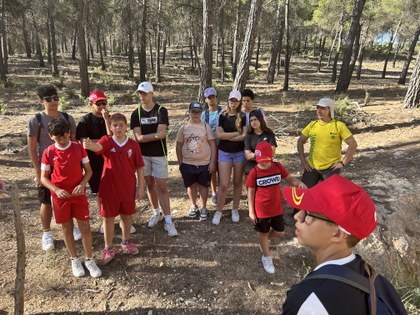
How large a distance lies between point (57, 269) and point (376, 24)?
30.8 metres

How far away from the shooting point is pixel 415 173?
6.30 meters

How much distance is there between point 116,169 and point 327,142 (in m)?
2.67

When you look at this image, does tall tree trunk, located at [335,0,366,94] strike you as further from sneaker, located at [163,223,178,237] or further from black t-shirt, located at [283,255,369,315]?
black t-shirt, located at [283,255,369,315]

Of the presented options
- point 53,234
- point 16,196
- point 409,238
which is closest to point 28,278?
point 53,234

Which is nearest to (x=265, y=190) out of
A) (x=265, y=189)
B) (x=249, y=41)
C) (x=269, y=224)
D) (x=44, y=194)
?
(x=265, y=189)

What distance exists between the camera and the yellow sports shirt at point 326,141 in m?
4.17

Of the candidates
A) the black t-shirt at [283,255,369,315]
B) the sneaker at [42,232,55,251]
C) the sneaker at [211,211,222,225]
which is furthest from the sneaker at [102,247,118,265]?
the black t-shirt at [283,255,369,315]

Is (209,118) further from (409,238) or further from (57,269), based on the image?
(409,238)

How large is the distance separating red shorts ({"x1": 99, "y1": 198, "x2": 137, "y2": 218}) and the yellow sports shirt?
2.49 metres

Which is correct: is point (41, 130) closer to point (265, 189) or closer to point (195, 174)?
point (195, 174)

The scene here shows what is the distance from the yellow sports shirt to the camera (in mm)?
4168

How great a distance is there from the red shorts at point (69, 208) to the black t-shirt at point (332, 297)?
2672 millimetres

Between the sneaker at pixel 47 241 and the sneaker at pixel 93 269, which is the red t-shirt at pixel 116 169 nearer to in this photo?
the sneaker at pixel 93 269

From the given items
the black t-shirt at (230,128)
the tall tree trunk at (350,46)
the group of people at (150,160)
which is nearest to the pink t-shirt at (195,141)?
the group of people at (150,160)
